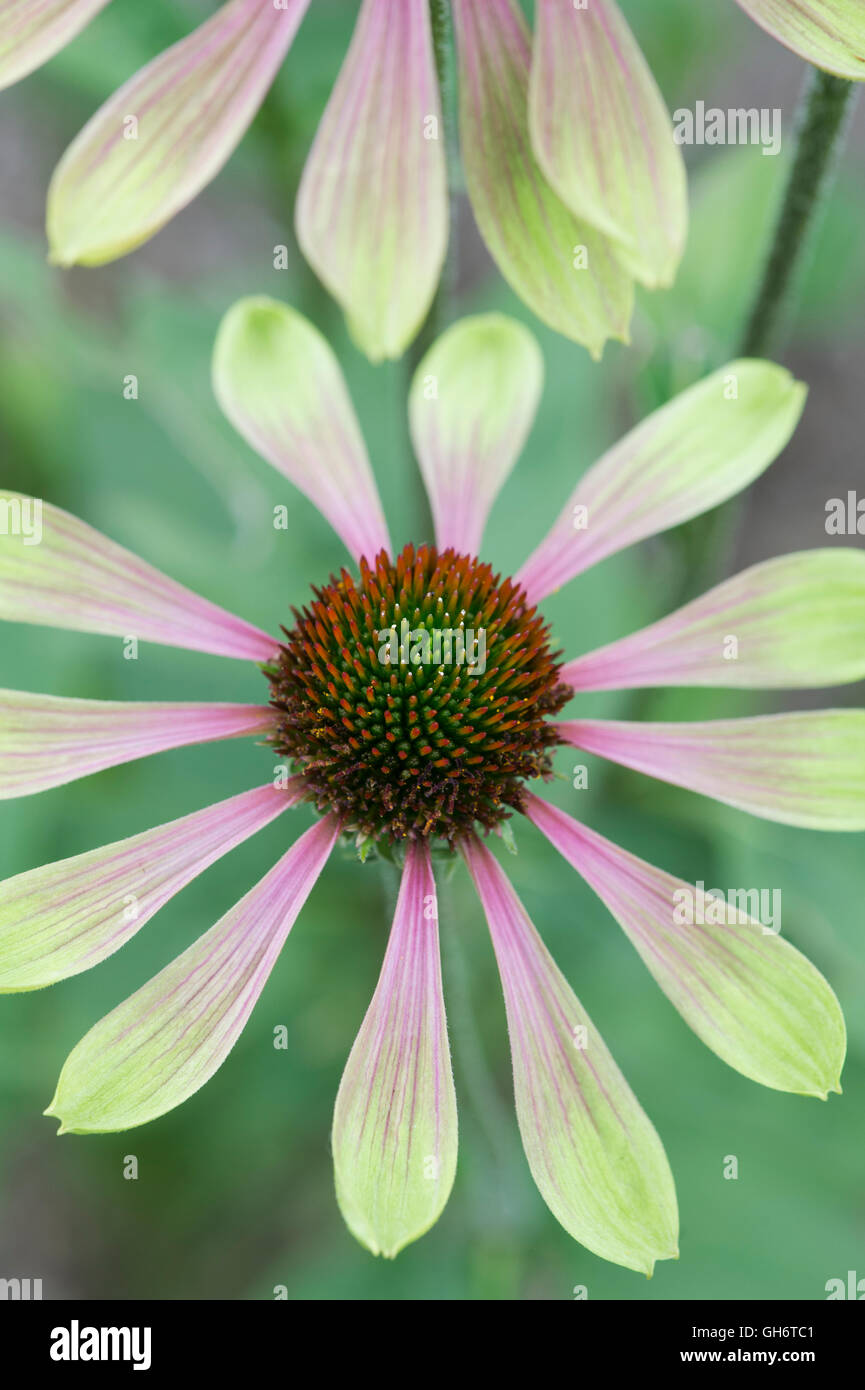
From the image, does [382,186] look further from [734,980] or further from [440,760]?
[734,980]

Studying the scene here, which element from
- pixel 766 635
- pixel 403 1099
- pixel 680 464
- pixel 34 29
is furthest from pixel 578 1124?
pixel 34 29

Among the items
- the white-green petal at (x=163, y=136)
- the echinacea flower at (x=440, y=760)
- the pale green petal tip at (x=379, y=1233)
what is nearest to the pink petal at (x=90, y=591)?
the echinacea flower at (x=440, y=760)

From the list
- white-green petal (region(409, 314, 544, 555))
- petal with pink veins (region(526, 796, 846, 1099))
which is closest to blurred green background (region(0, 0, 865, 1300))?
white-green petal (region(409, 314, 544, 555))

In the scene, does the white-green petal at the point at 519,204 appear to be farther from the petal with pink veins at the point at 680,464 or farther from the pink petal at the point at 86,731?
the pink petal at the point at 86,731

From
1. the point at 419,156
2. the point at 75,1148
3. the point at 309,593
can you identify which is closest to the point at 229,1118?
the point at 75,1148

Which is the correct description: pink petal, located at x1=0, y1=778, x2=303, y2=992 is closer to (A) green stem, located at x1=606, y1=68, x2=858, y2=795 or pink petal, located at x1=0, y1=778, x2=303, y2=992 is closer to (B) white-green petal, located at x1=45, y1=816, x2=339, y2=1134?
(B) white-green petal, located at x1=45, y1=816, x2=339, y2=1134
